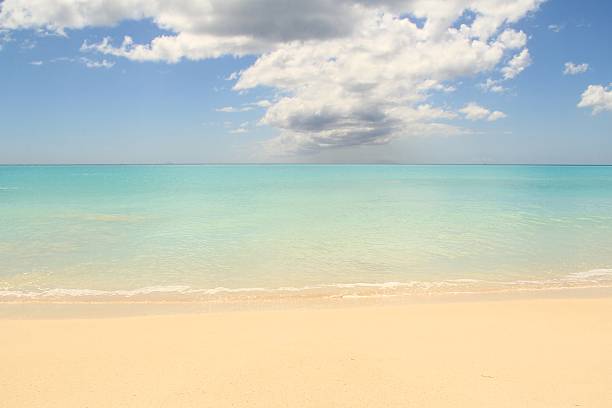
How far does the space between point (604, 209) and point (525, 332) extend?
23133 millimetres

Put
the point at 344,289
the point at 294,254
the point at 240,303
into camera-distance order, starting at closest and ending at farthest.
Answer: the point at 240,303, the point at 344,289, the point at 294,254

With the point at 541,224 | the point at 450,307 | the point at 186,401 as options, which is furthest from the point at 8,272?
the point at 541,224

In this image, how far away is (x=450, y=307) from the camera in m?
7.25

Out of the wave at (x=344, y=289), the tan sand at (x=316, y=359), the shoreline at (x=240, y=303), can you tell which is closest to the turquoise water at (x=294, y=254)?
the wave at (x=344, y=289)

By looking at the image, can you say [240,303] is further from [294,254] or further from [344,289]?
[294,254]

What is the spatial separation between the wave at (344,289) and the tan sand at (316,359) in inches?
53.3

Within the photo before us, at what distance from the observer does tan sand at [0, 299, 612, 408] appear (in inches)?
164

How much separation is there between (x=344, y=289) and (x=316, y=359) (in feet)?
11.9

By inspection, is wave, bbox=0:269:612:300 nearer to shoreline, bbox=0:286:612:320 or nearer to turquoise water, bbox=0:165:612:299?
turquoise water, bbox=0:165:612:299

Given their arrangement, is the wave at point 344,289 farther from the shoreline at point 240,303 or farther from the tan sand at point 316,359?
the tan sand at point 316,359

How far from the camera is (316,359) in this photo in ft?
16.4

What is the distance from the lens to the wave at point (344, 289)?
26.8ft

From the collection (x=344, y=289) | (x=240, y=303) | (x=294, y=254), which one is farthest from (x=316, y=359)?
(x=294, y=254)

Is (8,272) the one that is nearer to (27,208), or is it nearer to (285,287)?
(285,287)
